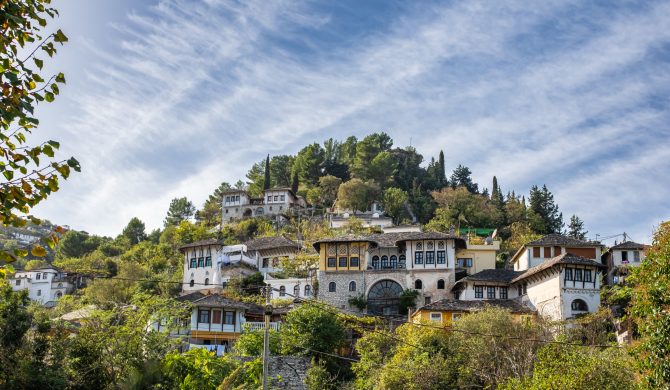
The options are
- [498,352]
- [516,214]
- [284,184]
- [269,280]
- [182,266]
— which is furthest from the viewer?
[284,184]

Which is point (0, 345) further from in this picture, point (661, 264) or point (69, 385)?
point (661, 264)

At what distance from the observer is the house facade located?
91.4 m

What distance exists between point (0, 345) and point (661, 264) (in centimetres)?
2276

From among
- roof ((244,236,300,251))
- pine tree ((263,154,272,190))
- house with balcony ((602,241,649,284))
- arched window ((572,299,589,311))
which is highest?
pine tree ((263,154,272,190))

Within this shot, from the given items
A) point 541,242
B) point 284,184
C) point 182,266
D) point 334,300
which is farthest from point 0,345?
point 284,184

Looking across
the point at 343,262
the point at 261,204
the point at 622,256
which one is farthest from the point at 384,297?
the point at 261,204

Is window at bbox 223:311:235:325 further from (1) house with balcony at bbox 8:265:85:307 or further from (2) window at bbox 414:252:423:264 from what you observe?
(1) house with balcony at bbox 8:265:85:307

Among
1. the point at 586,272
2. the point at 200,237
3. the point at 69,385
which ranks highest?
the point at 200,237

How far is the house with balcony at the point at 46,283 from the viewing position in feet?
255

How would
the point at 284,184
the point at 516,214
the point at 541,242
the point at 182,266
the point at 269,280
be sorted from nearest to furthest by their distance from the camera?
the point at 541,242 < the point at 269,280 < the point at 182,266 < the point at 516,214 < the point at 284,184

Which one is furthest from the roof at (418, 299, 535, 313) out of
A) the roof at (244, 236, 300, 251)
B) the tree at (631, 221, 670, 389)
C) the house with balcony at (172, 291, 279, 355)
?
the tree at (631, 221, 670, 389)

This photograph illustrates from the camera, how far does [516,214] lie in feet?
264

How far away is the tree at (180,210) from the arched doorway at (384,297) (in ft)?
171

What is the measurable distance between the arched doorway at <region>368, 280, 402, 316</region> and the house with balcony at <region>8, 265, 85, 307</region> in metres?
37.8
